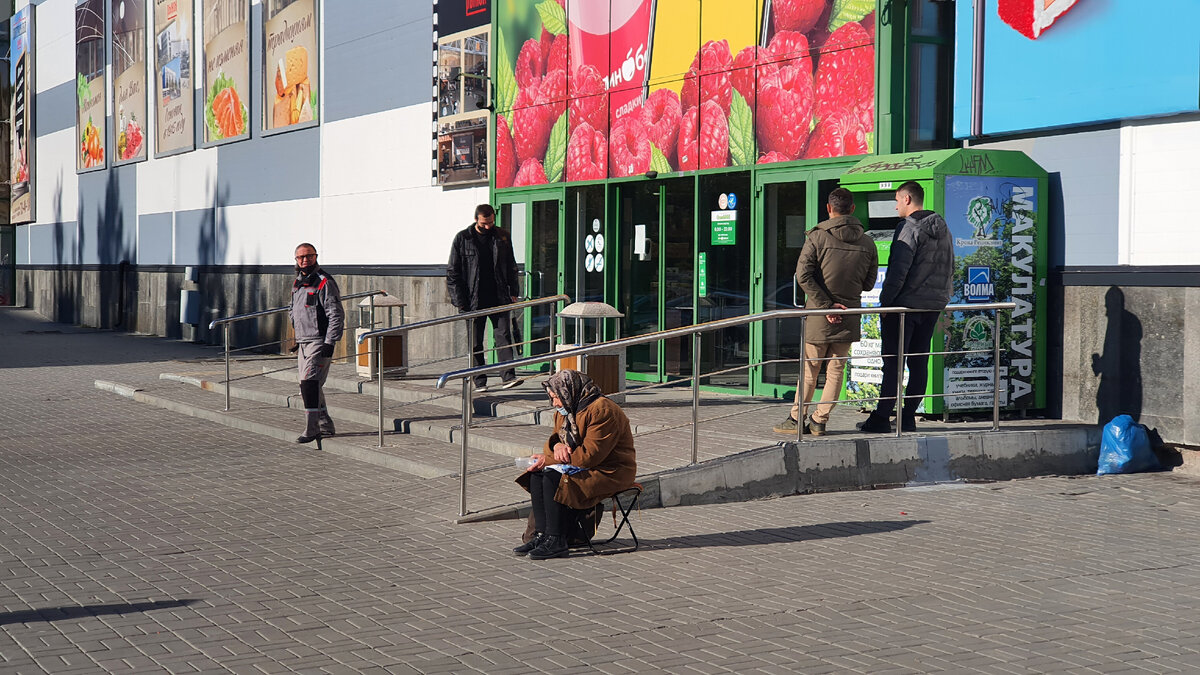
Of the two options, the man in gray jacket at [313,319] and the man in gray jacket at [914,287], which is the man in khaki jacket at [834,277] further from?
the man in gray jacket at [313,319]

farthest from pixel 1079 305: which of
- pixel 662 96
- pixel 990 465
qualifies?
pixel 662 96

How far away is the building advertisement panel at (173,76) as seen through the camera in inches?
1168

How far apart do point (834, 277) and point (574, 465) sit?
352 centimetres

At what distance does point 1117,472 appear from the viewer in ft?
35.6

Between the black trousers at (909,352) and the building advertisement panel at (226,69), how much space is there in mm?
18613

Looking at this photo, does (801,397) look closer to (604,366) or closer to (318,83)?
(604,366)

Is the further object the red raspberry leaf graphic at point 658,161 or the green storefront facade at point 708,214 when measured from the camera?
the red raspberry leaf graphic at point 658,161

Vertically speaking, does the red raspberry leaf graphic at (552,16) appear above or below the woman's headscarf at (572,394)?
above

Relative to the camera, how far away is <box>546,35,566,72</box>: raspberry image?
16500 mm

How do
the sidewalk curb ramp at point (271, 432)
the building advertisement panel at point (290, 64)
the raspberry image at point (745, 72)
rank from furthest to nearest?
the building advertisement panel at point (290, 64) < the raspberry image at point (745, 72) < the sidewalk curb ramp at point (271, 432)

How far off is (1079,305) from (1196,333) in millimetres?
1166

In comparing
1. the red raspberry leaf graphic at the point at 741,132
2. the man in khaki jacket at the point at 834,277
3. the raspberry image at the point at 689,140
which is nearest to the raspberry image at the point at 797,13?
the red raspberry leaf graphic at the point at 741,132

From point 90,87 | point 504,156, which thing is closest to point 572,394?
point 504,156

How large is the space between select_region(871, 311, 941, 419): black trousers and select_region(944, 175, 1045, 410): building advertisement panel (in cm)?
58
